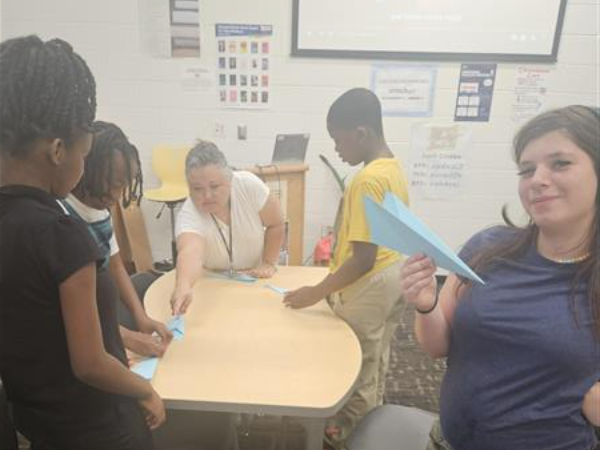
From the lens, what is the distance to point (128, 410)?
1.02m

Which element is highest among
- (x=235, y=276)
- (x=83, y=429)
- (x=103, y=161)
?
(x=103, y=161)

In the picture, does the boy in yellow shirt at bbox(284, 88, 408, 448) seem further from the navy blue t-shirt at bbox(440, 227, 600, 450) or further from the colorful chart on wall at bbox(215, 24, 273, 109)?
the colorful chart on wall at bbox(215, 24, 273, 109)

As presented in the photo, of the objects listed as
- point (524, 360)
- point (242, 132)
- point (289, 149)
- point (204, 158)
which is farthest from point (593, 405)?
point (242, 132)

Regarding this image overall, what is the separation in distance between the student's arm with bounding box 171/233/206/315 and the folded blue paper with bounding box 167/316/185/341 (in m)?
0.05

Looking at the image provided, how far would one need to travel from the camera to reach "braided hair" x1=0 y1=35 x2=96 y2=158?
2.60ft

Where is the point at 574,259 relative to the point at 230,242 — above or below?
above

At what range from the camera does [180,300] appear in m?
1.59

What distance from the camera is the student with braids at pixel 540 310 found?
0.96 metres

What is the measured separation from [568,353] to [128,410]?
3.10 ft

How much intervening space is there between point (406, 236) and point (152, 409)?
71cm

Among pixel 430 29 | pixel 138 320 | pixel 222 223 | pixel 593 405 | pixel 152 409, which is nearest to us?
pixel 593 405

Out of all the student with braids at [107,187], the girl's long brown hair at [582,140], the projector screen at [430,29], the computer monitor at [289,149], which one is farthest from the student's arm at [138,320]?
the projector screen at [430,29]

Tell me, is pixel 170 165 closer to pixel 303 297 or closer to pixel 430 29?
pixel 430 29

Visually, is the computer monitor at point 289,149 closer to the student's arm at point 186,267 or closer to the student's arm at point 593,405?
the student's arm at point 186,267
